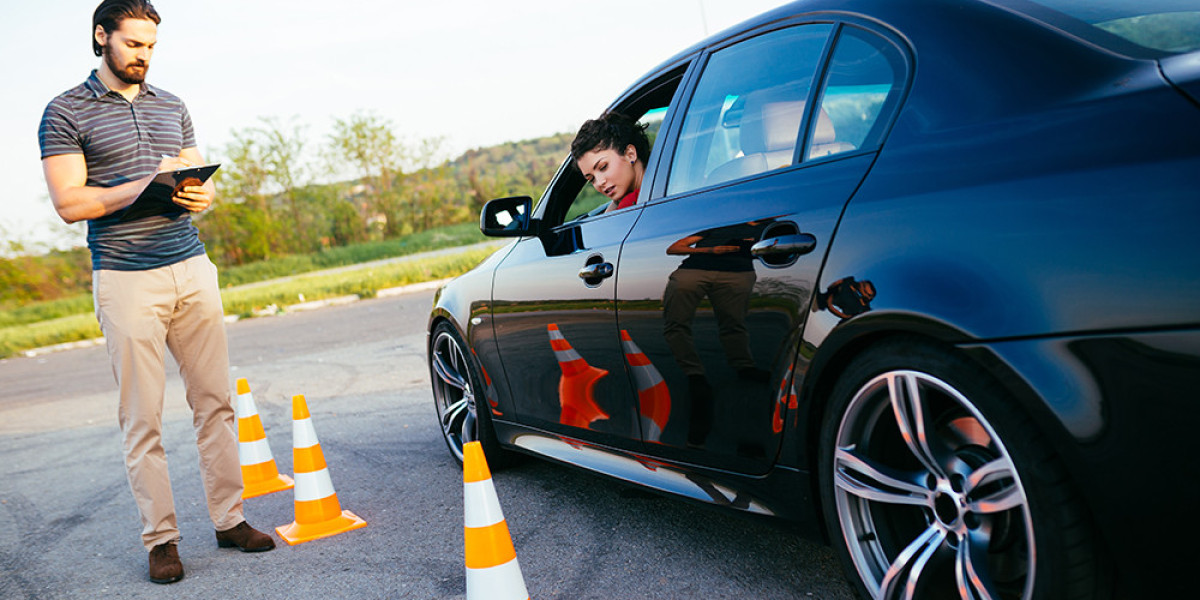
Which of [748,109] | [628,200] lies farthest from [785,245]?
[628,200]

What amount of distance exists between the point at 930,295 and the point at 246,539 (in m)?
3.16

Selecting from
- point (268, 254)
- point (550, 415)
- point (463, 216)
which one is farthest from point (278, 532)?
point (463, 216)

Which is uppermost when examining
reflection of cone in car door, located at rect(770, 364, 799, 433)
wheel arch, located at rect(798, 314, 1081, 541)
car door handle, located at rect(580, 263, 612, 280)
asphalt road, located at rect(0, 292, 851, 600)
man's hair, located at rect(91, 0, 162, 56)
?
man's hair, located at rect(91, 0, 162, 56)

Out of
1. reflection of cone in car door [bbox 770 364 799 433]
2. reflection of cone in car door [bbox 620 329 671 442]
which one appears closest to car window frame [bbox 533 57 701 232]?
reflection of cone in car door [bbox 620 329 671 442]

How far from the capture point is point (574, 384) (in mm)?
3488

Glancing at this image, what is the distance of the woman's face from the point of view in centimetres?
372

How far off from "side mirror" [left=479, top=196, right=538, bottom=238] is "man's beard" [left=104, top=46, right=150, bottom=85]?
1467 millimetres

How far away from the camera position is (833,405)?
88.8 inches

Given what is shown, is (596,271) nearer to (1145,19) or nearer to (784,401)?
(784,401)

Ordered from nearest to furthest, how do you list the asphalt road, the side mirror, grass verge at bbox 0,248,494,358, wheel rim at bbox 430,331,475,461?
the asphalt road
the side mirror
wheel rim at bbox 430,331,475,461
grass verge at bbox 0,248,494,358

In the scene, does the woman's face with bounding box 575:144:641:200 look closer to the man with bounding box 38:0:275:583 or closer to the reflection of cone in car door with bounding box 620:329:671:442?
the reflection of cone in car door with bounding box 620:329:671:442

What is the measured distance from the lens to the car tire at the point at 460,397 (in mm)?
4441

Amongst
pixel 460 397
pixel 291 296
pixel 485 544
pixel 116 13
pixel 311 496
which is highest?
pixel 116 13

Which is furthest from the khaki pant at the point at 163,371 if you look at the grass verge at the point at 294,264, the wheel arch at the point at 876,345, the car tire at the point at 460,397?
the grass verge at the point at 294,264
